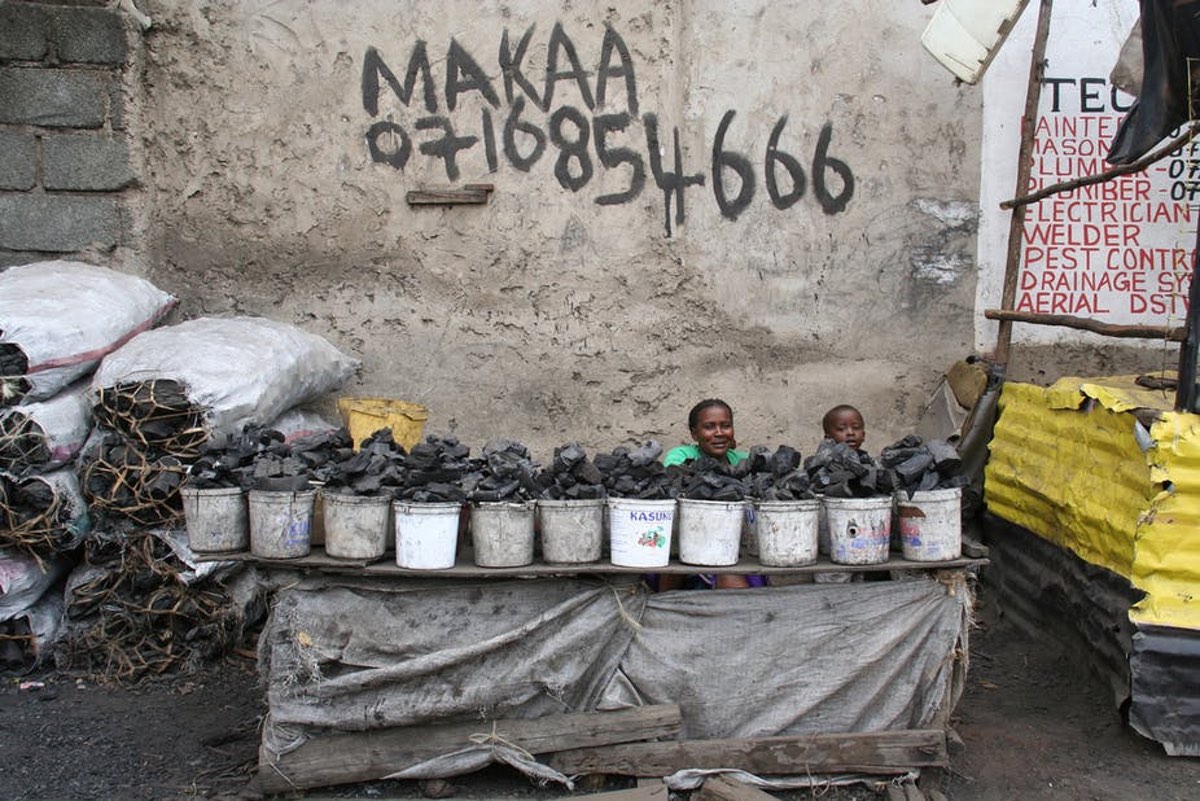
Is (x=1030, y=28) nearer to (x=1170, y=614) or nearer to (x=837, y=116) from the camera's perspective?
(x=837, y=116)

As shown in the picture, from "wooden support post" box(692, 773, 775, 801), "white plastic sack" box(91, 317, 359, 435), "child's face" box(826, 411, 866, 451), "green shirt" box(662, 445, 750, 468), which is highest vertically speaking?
"white plastic sack" box(91, 317, 359, 435)

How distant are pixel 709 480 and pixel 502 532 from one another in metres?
0.71

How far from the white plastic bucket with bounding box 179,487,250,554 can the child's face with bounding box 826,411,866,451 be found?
2715mm

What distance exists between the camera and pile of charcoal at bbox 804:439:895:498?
135 inches

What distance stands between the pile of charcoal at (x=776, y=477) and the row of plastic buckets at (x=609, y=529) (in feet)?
0.19

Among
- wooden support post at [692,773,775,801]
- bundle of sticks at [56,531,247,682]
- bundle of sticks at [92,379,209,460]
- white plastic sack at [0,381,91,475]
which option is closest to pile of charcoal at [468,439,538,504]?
→ wooden support post at [692,773,775,801]

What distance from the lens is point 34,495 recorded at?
434 centimetres

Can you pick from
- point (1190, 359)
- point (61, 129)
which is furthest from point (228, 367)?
point (1190, 359)

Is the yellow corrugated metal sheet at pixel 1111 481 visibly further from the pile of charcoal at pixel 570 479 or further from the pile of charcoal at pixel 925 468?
the pile of charcoal at pixel 570 479

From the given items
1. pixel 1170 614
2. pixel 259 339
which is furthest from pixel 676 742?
pixel 259 339

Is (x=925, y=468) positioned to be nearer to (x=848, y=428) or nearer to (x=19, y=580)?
(x=848, y=428)

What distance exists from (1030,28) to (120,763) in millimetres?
5500

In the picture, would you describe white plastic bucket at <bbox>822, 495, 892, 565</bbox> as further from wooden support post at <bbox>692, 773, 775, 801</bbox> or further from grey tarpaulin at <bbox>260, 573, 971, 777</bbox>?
wooden support post at <bbox>692, 773, 775, 801</bbox>

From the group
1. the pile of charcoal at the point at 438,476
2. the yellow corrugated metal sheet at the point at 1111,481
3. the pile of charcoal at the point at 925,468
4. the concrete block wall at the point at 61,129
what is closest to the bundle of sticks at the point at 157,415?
the pile of charcoal at the point at 438,476
